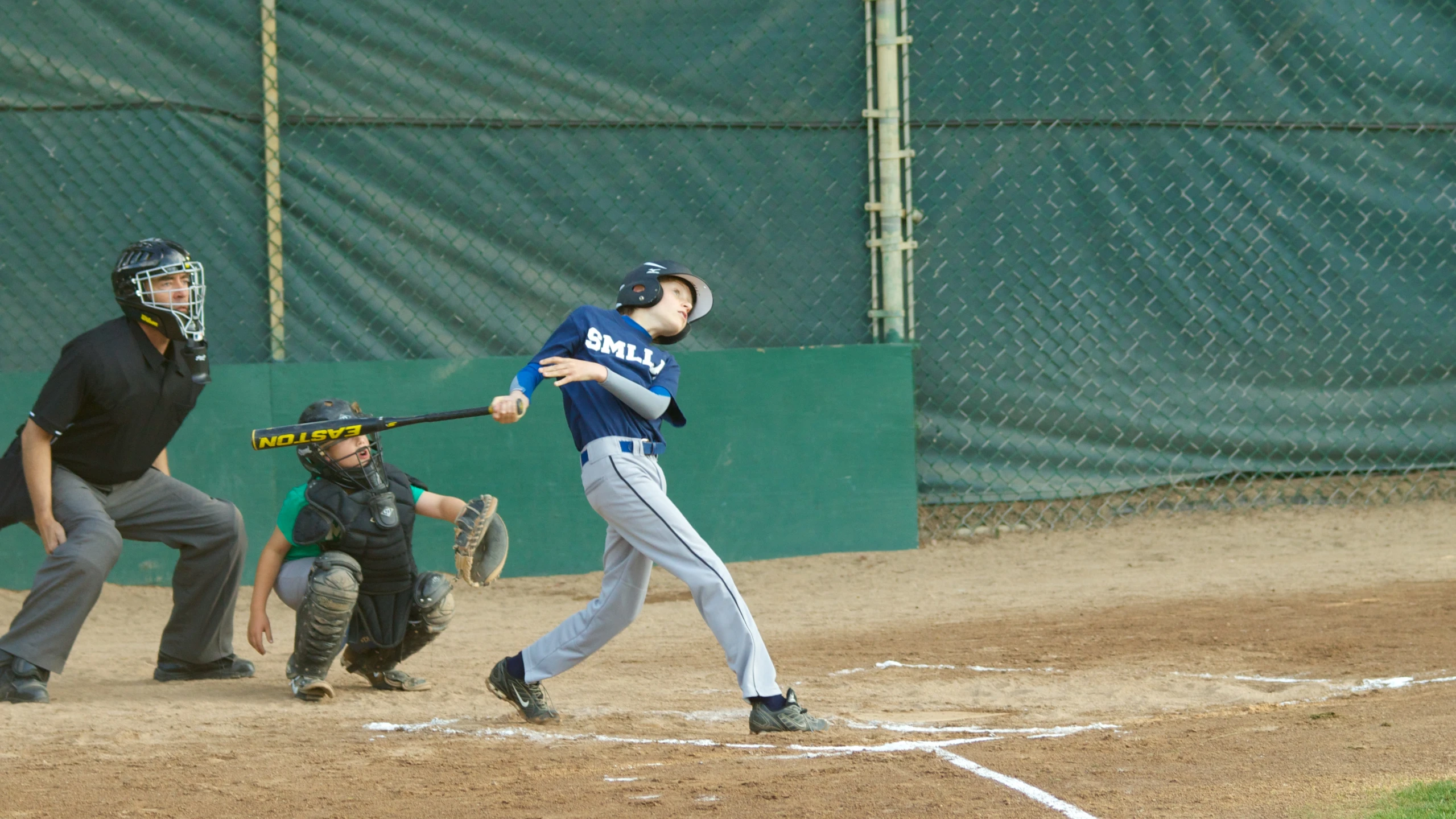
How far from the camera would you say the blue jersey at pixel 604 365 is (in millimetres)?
4285

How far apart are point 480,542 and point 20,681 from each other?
1.66 metres

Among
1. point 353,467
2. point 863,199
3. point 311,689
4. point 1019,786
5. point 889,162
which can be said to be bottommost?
point 1019,786

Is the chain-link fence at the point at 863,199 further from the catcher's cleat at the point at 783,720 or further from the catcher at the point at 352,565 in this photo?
the catcher's cleat at the point at 783,720

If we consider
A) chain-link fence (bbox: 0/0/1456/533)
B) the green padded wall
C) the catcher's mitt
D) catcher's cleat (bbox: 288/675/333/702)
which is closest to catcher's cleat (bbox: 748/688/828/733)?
the catcher's mitt

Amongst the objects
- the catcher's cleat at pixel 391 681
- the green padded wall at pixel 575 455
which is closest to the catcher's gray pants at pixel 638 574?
the catcher's cleat at pixel 391 681

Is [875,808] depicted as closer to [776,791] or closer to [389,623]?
[776,791]

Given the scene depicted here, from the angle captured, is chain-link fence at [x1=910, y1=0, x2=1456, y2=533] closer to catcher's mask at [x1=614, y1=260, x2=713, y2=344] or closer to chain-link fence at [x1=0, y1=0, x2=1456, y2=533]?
chain-link fence at [x1=0, y1=0, x2=1456, y2=533]

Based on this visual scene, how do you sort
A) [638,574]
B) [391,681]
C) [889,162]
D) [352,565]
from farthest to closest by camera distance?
[889,162] → [391,681] → [352,565] → [638,574]

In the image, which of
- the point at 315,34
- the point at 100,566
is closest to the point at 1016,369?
the point at 315,34

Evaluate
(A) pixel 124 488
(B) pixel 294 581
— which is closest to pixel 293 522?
(B) pixel 294 581

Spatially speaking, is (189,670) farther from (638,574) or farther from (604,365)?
(604,365)

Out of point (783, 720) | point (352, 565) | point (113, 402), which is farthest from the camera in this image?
point (113, 402)

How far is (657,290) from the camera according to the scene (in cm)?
446

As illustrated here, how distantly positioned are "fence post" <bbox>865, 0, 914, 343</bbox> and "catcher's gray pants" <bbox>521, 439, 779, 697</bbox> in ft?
12.6
